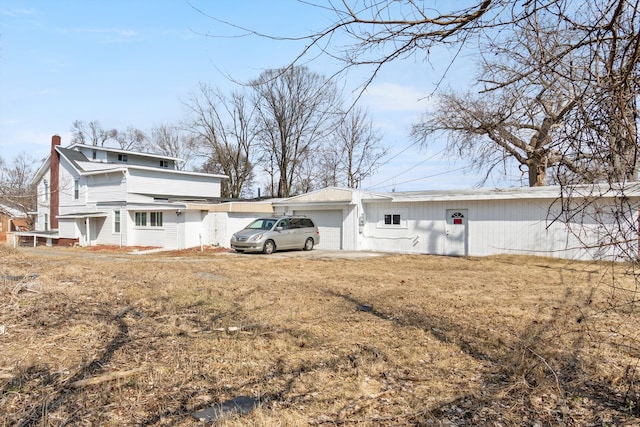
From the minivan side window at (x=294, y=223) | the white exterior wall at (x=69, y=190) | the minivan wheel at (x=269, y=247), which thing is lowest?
the minivan wheel at (x=269, y=247)

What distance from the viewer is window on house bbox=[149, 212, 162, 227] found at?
21812 mm

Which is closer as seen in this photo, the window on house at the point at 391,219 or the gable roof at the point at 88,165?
the window on house at the point at 391,219

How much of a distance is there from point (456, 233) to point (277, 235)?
7.47 metres

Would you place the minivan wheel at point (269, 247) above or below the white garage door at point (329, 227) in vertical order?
below

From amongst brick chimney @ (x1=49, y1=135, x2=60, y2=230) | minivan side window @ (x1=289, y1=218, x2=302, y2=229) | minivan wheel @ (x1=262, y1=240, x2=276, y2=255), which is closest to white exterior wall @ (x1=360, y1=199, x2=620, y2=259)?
minivan side window @ (x1=289, y1=218, x2=302, y2=229)

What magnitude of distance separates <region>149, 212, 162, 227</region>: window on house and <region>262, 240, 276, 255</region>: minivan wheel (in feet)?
23.5

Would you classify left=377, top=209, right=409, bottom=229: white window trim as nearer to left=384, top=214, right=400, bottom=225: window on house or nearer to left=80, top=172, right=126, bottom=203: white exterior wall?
left=384, top=214, right=400, bottom=225: window on house

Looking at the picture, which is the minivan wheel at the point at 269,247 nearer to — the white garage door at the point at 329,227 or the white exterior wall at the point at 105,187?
the white garage door at the point at 329,227

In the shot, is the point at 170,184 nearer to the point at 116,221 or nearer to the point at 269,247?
the point at 116,221

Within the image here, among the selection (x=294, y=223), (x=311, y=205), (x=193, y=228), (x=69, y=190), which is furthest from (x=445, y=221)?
(x=69, y=190)

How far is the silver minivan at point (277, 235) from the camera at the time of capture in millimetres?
17672

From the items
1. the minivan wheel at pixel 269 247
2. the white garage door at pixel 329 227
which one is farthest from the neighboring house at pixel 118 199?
the white garage door at pixel 329 227

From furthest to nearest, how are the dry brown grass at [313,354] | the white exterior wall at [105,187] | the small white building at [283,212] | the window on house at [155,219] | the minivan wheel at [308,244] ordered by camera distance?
1. the white exterior wall at [105,187]
2. the window on house at [155,219]
3. the minivan wheel at [308,244]
4. the small white building at [283,212]
5. the dry brown grass at [313,354]

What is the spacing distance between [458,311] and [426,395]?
11.2 ft
